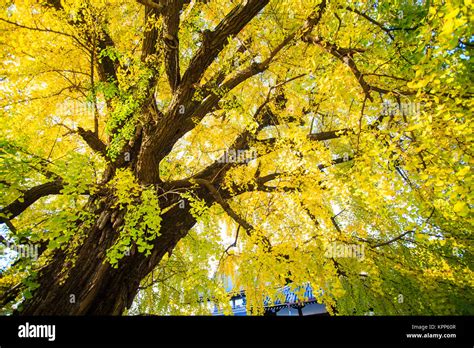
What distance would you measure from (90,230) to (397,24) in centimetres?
504

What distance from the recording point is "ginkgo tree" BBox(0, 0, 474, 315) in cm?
350

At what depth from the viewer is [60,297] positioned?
3986mm

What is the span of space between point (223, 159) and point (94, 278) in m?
2.90

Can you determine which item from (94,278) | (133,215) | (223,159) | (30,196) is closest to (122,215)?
(133,215)

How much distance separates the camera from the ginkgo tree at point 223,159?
138 inches

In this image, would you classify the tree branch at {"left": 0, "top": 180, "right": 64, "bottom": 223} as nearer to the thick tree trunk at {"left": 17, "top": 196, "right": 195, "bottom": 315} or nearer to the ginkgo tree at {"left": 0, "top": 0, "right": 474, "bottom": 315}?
the ginkgo tree at {"left": 0, "top": 0, "right": 474, "bottom": 315}

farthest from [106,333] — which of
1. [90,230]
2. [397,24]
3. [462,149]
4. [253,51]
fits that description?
[253,51]

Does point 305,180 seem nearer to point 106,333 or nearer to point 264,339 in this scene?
point 264,339

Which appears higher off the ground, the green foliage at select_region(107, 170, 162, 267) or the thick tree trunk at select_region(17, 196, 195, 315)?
the green foliage at select_region(107, 170, 162, 267)

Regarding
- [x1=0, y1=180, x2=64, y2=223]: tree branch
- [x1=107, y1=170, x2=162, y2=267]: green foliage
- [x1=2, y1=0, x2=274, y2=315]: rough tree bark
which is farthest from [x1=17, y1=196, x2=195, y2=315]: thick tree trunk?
[x1=0, y1=180, x2=64, y2=223]: tree branch

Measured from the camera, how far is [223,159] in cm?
570

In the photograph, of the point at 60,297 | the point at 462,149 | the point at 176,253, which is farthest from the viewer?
the point at 176,253

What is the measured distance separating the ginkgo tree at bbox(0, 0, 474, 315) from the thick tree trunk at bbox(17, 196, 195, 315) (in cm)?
2

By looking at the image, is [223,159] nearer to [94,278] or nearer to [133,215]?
[133,215]
